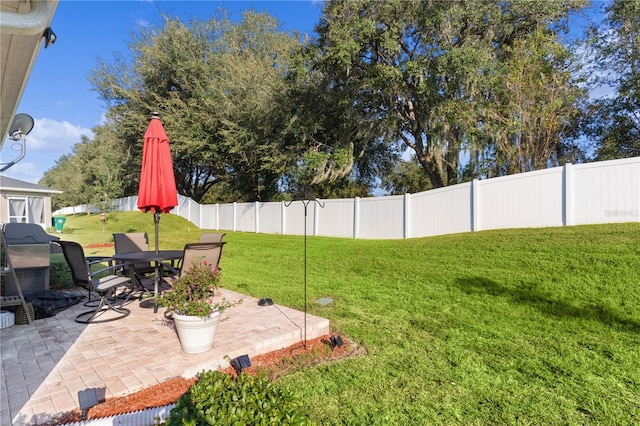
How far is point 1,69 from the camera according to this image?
136 cm

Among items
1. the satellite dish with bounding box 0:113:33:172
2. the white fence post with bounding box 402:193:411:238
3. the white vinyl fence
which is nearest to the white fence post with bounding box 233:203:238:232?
the white vinyl fence

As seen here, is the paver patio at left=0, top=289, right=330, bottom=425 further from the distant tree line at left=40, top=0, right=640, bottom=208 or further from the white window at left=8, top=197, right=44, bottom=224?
the white window at left=8, top=197, right=44, bottom=224

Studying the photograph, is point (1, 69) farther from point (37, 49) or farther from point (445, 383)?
point (445, 383)

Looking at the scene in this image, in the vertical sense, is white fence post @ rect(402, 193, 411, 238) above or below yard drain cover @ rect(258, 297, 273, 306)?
above

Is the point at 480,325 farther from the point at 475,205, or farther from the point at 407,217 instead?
the point at 407,217

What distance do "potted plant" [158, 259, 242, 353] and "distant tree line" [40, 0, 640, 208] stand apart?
25.2ft

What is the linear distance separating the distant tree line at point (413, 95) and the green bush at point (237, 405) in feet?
30.5

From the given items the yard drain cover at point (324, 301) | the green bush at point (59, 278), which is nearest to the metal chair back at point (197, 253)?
the yard drain cover at point (324, 301)

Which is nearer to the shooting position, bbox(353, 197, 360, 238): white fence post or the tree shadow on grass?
the tree shadow on grass

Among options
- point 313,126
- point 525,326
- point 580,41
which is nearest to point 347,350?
point 525,326

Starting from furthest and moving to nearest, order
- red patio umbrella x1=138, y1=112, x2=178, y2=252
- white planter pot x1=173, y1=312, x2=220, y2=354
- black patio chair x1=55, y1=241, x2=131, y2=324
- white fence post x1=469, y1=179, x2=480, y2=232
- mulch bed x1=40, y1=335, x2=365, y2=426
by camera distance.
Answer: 1. white fence post x1=469, y1=179, x2=480, y2=232
2. red patio umbrella x1=138, y1=112, x2=178, y2=252
3. black patio chair x1=55, y1=241, x2=131, y2=324
4. white planter pot x1=173, y1=312, x2=220, y2=354
5. mulch bed x1=40, y1=335, x2=365, y2=426

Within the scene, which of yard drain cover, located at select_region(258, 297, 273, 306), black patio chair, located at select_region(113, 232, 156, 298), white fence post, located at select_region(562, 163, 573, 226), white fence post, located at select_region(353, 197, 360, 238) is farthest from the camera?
white fence post, located at select_region(353, 197, 360, 238)

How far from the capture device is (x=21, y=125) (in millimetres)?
3340

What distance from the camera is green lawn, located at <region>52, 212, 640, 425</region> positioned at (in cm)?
252
